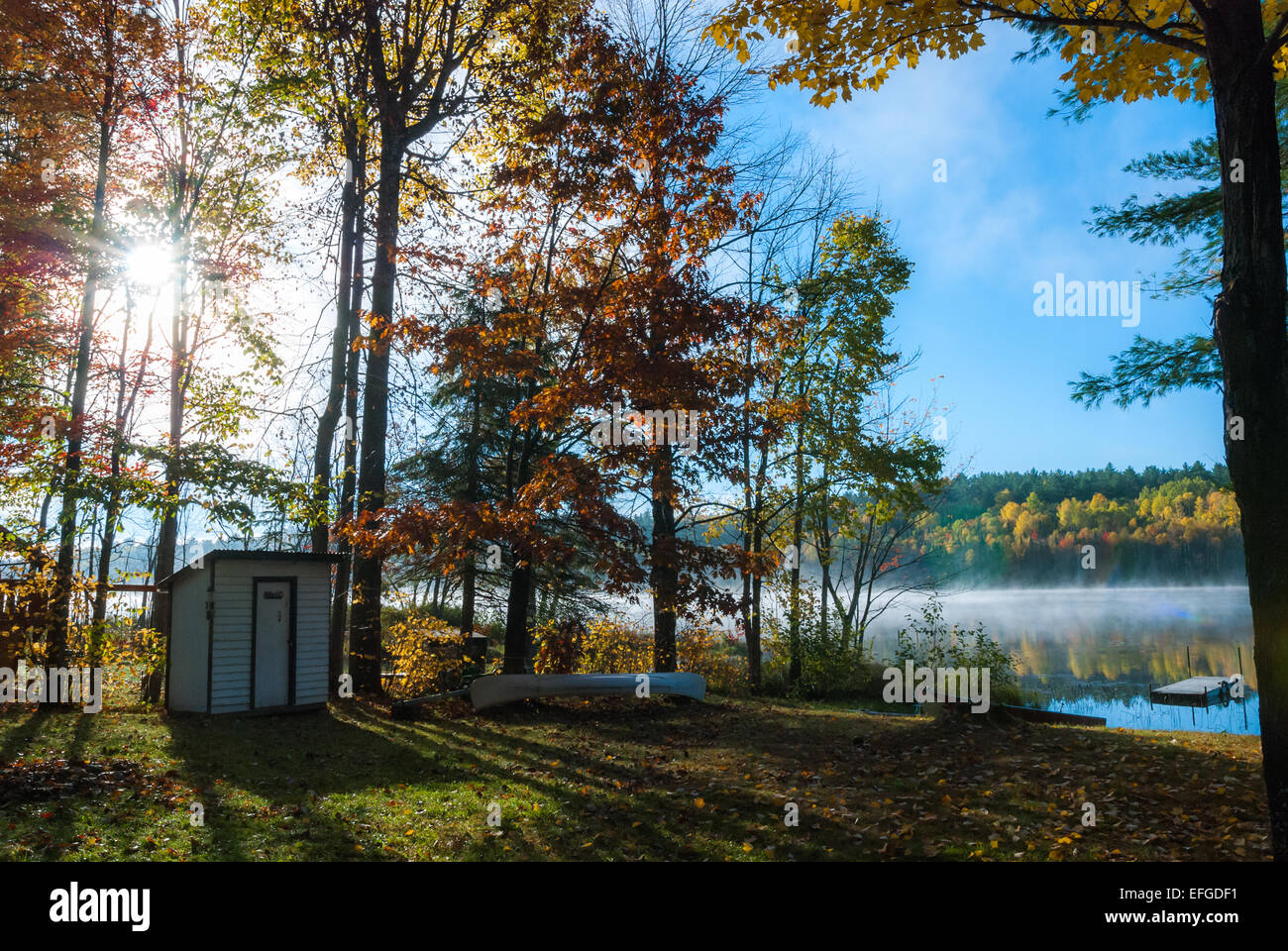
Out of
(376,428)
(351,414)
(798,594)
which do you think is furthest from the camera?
(798,594)

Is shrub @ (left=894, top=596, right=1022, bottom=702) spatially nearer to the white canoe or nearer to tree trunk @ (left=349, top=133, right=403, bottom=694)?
the white canoe

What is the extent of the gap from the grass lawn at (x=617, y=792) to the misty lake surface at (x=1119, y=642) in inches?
269

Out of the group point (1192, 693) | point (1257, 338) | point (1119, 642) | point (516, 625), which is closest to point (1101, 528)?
point (1119, 642)

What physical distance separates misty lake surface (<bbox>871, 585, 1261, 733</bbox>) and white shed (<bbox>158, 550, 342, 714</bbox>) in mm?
15157

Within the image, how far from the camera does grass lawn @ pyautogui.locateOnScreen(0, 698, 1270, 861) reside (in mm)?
5895

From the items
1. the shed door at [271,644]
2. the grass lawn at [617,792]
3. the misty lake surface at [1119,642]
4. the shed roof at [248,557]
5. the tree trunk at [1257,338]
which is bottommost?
the misty lake surface at [1119,642]

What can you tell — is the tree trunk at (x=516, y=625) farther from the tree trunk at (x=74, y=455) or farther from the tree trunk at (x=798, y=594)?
the tree trunk at (x=798, y=594)

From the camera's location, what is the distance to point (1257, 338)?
4.77m

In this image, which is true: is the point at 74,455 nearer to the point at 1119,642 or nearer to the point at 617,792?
the point at 617,792

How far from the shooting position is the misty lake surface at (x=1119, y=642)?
22672 millimetres

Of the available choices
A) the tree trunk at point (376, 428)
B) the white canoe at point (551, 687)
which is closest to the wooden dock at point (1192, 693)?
the white canoe at point (551, 687)

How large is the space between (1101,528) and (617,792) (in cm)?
6783
